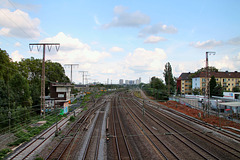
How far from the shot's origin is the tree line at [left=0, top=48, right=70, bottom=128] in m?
21.7

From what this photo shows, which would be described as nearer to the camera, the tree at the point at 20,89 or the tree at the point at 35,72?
the tree at the point at 20,89

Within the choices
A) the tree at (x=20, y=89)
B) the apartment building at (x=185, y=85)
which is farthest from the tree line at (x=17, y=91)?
the apartment building at (x=185, y=85)

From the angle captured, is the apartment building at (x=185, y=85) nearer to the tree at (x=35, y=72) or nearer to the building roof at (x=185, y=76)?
the building roof at (x=185, y=76)

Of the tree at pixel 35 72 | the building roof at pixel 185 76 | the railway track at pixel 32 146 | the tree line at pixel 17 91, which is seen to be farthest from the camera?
the building roof at pixel 185 76

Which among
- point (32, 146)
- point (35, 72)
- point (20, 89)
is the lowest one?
point (32, 146)

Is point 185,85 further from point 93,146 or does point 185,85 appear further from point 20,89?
point 93,146

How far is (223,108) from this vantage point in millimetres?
34125

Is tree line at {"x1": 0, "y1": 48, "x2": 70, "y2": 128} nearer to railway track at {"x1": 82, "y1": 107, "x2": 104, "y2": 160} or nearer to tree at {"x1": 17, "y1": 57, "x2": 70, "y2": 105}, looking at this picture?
tree at {"x1": 17, "y1": 57, "x2": 70, "y2": 105}


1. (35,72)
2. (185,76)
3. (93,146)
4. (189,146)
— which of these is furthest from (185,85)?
(93,146)

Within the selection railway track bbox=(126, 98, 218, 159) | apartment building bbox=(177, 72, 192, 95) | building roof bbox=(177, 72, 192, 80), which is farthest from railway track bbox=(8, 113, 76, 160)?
building roof bbox=(177, 72, 192, 80)

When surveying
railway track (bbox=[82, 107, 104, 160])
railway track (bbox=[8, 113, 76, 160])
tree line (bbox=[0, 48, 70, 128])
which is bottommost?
railway track (bbox=[82, 107, 104, 160])

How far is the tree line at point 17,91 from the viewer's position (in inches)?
855

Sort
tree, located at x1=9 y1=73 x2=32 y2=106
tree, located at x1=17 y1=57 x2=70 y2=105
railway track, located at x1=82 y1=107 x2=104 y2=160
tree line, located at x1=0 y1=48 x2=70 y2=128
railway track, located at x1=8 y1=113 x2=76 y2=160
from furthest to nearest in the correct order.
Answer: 1. tree, located at x1=17 y1=57 x2=70 y2=105
2. tree, located at x1=9 y1=73 x2=32 y2=106
3. tree line, located at x1=0 y1=48 x2=70 y2=128
4. railway track, located at x1=82 y1=107 x2=104 y2=160
5. railway track, located at x1=8 y1=113 x2=76 y2=160

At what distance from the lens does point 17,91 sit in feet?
93.2
